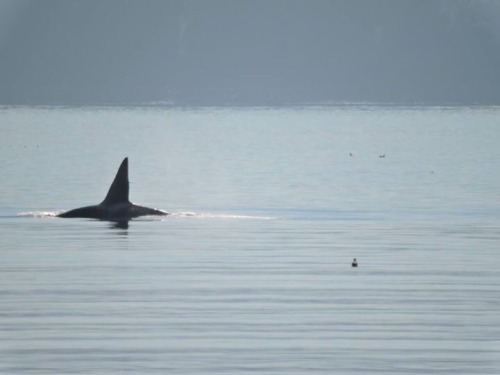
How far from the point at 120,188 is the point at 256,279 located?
12558 millimetres

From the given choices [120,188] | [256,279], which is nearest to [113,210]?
[120,188]

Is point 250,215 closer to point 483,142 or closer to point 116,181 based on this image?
point 116,181

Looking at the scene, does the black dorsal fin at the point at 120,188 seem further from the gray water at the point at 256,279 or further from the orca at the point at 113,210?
the gray water at the point at 256,279

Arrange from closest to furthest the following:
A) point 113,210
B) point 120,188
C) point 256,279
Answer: point 256,279
point 120,188
point 113,210

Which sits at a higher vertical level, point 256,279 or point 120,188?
point 120,188

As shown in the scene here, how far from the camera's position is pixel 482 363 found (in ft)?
71.6

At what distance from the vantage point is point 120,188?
42.1 m

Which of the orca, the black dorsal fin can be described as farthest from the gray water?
the black dorsal fin

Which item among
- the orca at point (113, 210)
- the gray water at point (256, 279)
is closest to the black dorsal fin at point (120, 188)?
the orca at point (113, 210)

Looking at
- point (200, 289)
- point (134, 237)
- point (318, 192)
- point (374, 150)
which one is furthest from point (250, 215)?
point (374, 150)

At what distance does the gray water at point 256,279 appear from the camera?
22453mm

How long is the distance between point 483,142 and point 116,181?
7324cm

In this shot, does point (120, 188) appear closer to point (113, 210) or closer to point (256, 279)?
point (113, 210)

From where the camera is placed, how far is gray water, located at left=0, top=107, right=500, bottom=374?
2245cm
